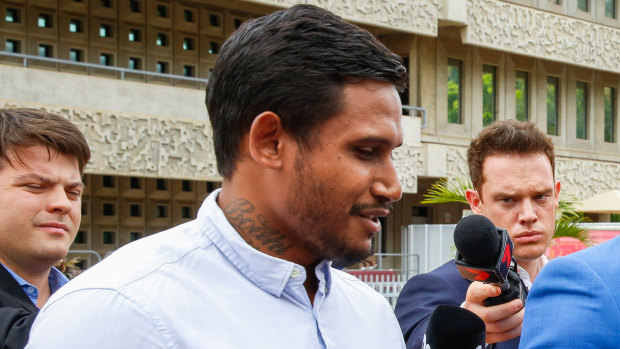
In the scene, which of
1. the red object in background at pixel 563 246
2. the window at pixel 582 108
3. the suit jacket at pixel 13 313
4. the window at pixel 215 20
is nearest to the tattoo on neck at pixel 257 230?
the suit jacket at pixel 13 313

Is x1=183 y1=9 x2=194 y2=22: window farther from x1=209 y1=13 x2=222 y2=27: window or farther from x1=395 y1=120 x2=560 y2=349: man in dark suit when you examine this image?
x1=395 y1=120 x2=560 y2=349: man in dark suit

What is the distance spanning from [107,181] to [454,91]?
27.2ft

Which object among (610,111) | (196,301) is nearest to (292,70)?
(196,301)

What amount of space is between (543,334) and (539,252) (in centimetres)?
153

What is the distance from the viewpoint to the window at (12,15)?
1639 centimetres

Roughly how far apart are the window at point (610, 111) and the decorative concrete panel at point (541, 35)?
121cm

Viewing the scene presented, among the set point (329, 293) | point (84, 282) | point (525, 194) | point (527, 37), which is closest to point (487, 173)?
point (525, 194)

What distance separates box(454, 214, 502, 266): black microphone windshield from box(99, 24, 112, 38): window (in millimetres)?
16057

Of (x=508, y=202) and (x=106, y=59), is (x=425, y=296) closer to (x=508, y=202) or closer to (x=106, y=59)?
(x=508, y=202)

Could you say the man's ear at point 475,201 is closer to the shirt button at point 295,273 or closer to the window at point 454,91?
the shirt button at point 295,273

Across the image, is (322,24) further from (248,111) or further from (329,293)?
(329,293)

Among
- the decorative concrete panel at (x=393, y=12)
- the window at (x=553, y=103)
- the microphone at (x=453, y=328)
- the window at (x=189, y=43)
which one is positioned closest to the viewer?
the microphone at (x=453, y=328)

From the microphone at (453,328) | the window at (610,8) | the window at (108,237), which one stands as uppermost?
the window at (610,8)

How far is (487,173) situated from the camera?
351 centimetres
